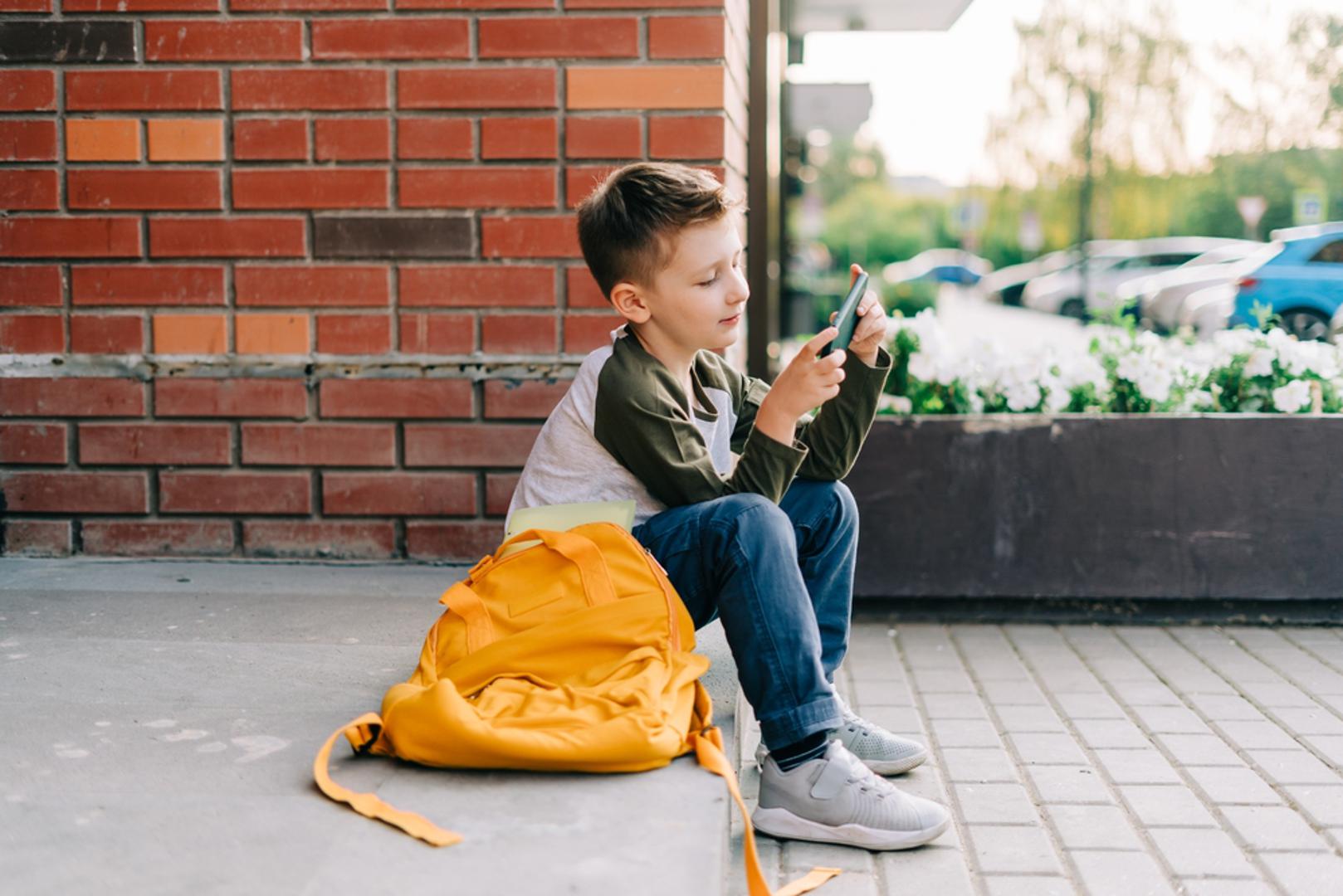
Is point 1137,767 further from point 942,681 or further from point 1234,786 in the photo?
point 942,681

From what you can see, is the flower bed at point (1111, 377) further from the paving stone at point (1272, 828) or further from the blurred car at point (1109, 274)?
the paving stone at point (1272, 828)

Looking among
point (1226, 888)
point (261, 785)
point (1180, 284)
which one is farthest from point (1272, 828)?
point (1180, 284)

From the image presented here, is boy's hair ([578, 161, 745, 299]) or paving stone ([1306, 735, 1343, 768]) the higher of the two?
boy's hair ([578, 161, 745, 299])

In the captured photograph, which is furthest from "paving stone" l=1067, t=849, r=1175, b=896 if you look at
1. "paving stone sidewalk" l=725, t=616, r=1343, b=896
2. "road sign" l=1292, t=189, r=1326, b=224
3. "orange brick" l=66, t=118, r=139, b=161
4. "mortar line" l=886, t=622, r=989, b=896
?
"road sign" l=1292, t=189, r=1326, b=224

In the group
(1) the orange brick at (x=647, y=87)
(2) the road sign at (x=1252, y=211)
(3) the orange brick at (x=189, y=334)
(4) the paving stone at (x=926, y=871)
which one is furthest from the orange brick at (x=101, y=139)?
(2) the road sign at (x=1252, y=211)

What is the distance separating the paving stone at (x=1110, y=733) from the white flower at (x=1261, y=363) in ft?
4.91

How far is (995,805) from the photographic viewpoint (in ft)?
8.85

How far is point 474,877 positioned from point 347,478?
201 cm

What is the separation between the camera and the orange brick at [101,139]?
11.5 feet

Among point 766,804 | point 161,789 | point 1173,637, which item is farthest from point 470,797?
point 1173,637

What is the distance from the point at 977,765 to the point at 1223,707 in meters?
0.77

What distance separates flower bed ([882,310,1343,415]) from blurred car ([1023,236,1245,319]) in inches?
15.4

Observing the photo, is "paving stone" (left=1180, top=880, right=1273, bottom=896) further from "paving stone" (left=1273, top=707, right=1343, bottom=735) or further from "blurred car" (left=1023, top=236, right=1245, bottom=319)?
"blurred car" (left=1023, top=236, right=1245, bottom=319)

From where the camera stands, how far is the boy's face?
2521 millimetres
